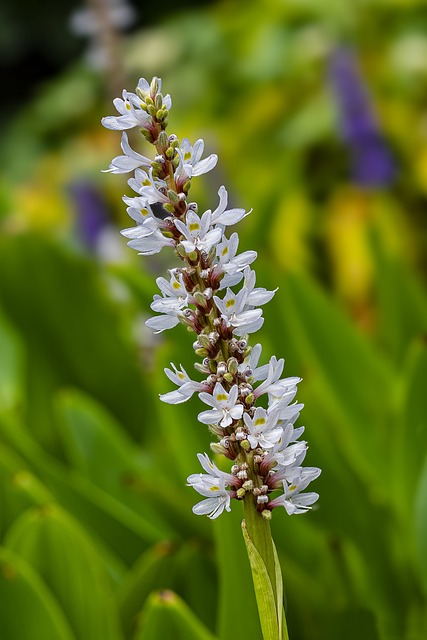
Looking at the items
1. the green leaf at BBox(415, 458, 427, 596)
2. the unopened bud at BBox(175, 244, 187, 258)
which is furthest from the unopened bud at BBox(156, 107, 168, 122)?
the green leaf at BBox(415, 458, 427, 596)

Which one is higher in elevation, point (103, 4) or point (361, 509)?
point (103, 4)

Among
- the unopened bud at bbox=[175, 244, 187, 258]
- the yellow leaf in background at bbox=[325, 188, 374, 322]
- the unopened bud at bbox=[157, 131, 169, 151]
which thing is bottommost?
the unopened bud at bbox=[175, 244, 187, 258]

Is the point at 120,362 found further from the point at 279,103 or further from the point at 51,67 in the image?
the point at 51,67

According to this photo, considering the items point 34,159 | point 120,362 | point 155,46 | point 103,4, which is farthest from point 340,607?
point 34,159

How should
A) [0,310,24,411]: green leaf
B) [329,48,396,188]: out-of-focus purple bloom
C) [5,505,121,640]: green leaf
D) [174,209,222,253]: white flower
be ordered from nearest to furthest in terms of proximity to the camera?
[174,209,222,253]: white flower
[5,505,121,640]: green leaf
[0,310,24,411]: green leaf
[329,48,396,188]: out-of-focus purple bloom

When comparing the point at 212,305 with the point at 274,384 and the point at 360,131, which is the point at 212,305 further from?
the point at 360,131

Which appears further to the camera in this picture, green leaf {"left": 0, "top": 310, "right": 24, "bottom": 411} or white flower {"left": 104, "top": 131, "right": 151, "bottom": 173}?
green leaf {"left": 0, "top": 310, "right": 24, "bottom": 411}

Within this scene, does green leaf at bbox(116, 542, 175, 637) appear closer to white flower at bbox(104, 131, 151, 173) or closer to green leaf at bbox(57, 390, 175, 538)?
green leaf at bbox(57, 390, 175, 538)
